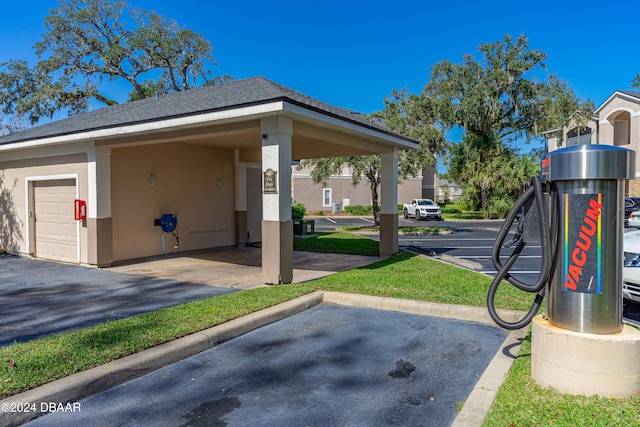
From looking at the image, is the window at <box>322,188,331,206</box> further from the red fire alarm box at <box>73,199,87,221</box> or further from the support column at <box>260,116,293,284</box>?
the support column at <box>260,116,293,284</box>

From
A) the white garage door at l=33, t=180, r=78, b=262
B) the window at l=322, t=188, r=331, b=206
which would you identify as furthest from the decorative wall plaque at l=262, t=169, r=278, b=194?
the window at l=322, t=188, r=331, b=206

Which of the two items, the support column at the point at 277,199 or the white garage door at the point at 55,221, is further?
the white garage door at the point at 55,221

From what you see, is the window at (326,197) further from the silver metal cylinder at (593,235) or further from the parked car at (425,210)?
the silver metal cylinder at (593,235)

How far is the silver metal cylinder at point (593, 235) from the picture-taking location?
10.9 feet

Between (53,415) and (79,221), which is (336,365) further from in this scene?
(79,221)

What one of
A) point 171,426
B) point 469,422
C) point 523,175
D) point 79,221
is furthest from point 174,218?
point 523,175

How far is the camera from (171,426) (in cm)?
317

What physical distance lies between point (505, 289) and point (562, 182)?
4.32 meters

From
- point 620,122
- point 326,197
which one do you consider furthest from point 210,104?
point 620,122

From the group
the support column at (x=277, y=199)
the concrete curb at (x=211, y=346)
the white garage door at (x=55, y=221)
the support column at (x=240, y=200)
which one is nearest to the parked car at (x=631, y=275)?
the concrete curb at (x=211, y=346)

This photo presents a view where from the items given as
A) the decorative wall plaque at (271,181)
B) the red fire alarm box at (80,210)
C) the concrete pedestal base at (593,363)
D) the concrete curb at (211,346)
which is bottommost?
the concrete curb at (211,346)

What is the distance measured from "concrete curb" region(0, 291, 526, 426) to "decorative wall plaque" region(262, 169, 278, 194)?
2.12 meters

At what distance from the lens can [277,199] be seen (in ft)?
25.2

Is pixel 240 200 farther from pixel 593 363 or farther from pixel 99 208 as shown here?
pixel 593 363
